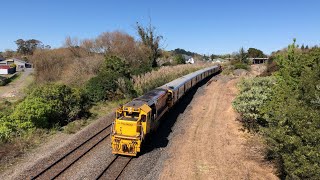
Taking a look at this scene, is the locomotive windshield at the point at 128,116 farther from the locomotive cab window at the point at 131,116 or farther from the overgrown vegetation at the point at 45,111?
the overgrown vegetation at the point at 45,111

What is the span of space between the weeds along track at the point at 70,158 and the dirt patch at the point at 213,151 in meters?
4.41

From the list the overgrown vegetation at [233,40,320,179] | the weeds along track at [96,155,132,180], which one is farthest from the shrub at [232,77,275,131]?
the weeds along track at [96,155,132,180]

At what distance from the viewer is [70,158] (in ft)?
54.1

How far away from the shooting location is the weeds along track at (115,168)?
1434 centimetres

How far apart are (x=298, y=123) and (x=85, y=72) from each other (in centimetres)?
3664

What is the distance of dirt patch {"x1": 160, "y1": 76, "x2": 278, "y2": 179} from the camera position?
1527cm

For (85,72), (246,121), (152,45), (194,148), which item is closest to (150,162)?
(194,148)

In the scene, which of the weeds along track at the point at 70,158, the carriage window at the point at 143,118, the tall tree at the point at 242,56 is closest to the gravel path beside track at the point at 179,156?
the weeds along track at the point at 70,158

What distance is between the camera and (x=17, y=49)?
187m

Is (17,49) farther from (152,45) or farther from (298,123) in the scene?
(298,123)

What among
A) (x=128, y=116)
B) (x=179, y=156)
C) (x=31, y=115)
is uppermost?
(x=128, y=116)

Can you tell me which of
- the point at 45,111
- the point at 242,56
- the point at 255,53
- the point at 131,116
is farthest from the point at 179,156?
the point at 255,53

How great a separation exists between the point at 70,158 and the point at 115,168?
275cm

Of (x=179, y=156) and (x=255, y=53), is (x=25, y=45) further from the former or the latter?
(x=179, y=156)
